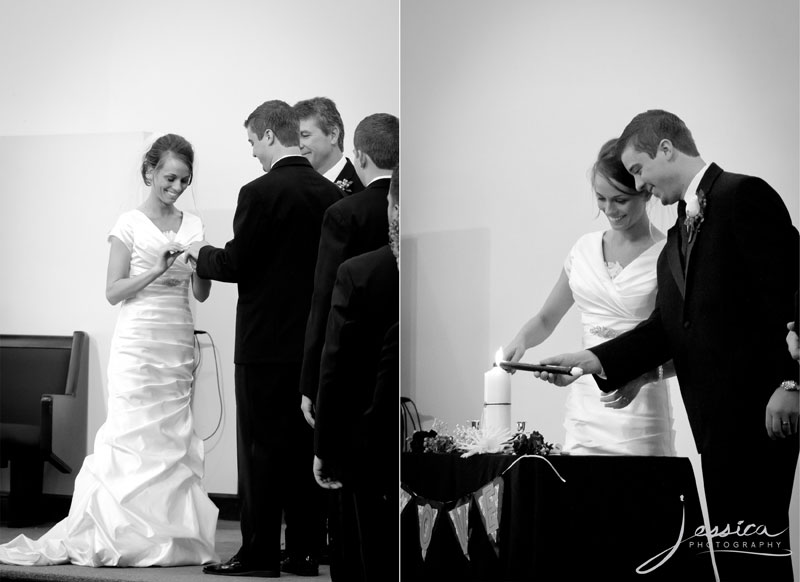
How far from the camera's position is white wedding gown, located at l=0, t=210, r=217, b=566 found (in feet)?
12.5

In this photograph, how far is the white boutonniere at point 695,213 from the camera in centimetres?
289

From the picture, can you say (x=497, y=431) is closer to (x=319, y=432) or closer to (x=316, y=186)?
(x=319, y=432)

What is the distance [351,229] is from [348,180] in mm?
441

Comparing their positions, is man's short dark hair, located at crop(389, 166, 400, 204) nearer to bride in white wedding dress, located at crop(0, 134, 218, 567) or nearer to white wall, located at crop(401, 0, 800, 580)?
white wall, located at crop(401, 0, 800, 580)

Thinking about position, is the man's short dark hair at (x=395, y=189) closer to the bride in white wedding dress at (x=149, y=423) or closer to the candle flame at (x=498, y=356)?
the candle flame at (x=498, y=356)

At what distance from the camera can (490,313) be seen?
3125 mm

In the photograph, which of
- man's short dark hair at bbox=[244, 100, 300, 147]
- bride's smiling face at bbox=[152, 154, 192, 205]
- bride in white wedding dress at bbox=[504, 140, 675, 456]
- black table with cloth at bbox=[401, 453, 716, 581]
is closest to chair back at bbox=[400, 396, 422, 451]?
black table with cloth at bbox=[401, 453, 716, 581]

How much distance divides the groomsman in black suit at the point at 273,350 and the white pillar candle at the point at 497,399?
2.67 ft

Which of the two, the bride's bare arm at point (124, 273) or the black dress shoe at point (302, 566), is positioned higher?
the bride's bare arm at point (124, 273)

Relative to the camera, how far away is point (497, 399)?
3.09 m

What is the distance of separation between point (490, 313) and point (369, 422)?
55 centimetres

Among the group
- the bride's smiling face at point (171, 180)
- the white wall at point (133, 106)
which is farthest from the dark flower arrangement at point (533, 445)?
the bride's smiling face at point (171, 180)

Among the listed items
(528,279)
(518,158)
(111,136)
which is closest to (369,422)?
(528,279)

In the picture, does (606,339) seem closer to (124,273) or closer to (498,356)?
(498,356)
